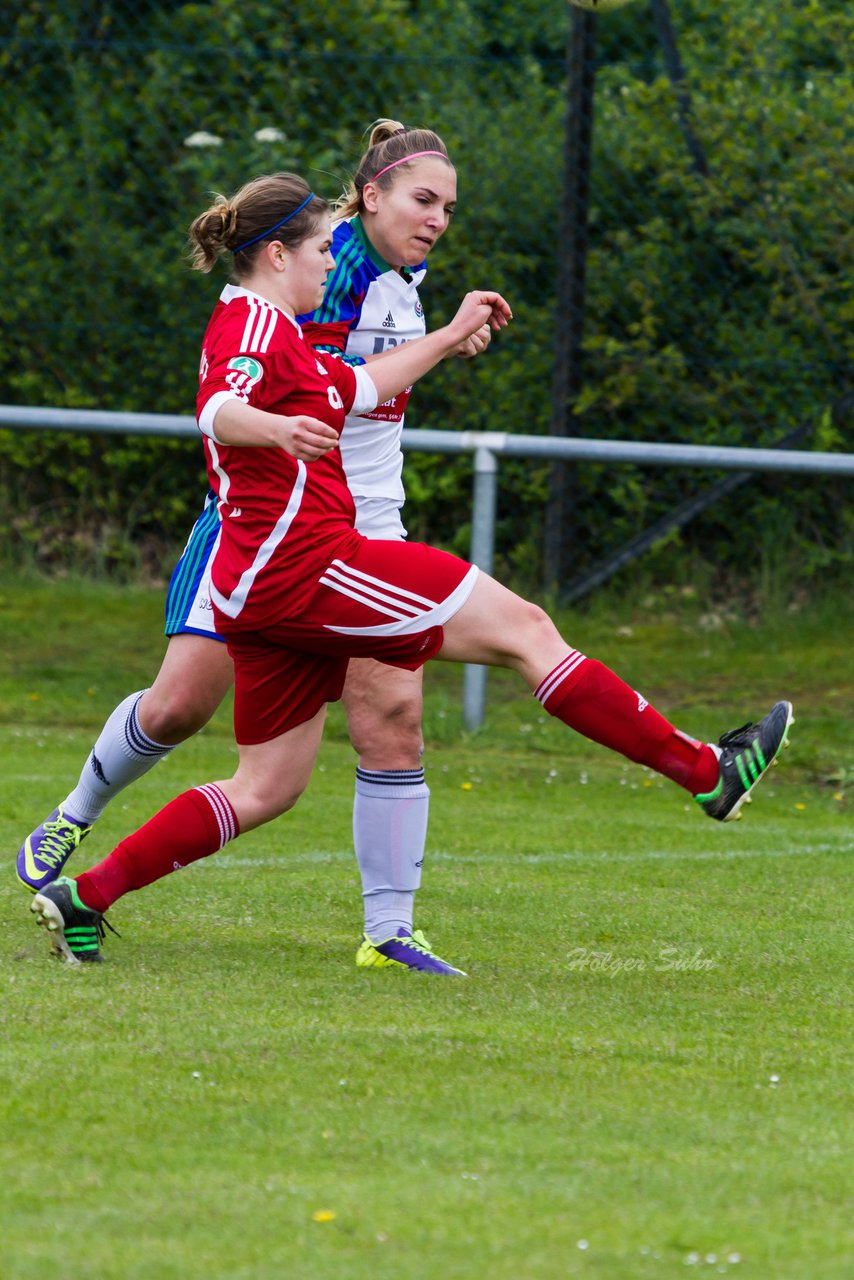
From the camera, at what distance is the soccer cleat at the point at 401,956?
172 inches

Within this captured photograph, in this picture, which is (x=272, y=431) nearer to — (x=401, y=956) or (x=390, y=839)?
(x=390, y=839)

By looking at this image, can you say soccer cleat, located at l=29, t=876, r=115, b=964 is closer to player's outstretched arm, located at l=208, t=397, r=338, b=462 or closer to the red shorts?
the red shorts

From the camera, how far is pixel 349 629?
157 inches

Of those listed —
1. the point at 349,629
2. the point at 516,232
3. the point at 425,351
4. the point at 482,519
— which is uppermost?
the point at 516,232

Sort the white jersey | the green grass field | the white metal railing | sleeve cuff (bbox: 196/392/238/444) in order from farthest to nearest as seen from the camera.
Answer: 1. the white metal railing
2. the white jersey
3. sleeve cuff (bbox: 196/392/238/444)
4. the green grass field

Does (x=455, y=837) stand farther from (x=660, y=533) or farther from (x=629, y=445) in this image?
(x=660, y=533)

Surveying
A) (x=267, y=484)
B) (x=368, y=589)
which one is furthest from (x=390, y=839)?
(x=267, y=484)

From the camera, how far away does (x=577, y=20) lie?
32.3 feet

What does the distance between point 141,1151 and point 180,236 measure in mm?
8562

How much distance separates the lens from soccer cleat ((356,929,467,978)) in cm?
436

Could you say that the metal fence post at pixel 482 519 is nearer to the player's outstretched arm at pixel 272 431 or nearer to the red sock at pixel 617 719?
the red sock at pixel 617 719

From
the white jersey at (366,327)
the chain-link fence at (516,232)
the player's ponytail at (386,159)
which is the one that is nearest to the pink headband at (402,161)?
the player's ponytail at (386,159)

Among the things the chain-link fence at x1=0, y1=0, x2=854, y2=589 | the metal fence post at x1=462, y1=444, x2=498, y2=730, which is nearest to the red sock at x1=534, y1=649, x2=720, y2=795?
the metal fence post at x1=462, y1=444, x2=498, y2=730

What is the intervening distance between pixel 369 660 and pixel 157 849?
0.65 meters
